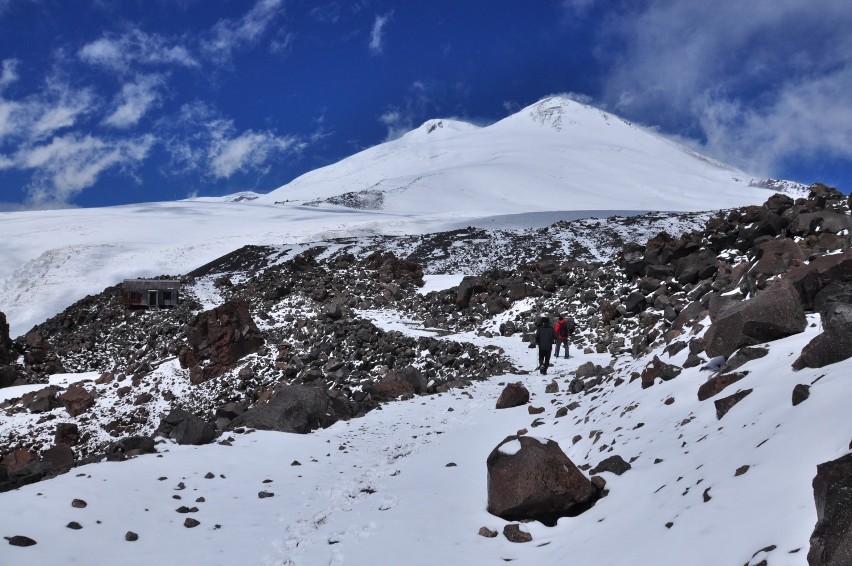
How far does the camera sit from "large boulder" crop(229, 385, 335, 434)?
1211 cm

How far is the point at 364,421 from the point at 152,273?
48.2 m

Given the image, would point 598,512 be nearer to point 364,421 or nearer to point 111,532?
point 111,532

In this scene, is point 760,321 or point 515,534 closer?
point 515,534

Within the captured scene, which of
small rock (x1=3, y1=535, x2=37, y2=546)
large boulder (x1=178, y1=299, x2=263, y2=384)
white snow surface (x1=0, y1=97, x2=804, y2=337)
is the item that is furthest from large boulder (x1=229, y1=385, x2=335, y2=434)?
white snow surface (x1=0, y1=97, x2=804, y2=337)

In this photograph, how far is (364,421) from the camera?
13.3m

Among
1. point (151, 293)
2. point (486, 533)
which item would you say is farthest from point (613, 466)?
point (151, 293)

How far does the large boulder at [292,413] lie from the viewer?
12.1 metres

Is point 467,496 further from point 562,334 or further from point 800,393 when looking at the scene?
point 562,334

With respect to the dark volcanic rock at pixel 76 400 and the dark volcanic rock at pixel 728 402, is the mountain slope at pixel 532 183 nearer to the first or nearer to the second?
the dark volcanic rock at pixel 76 400

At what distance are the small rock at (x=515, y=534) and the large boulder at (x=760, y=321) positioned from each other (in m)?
4.74

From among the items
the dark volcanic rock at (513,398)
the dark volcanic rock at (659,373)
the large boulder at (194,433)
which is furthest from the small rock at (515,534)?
the dark volcanic rock at (513,398)

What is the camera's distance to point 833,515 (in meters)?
3.64

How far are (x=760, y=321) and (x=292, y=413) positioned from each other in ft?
30.2

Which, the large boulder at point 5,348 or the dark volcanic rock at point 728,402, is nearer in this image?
the dark volcanic rock at point 728,402
